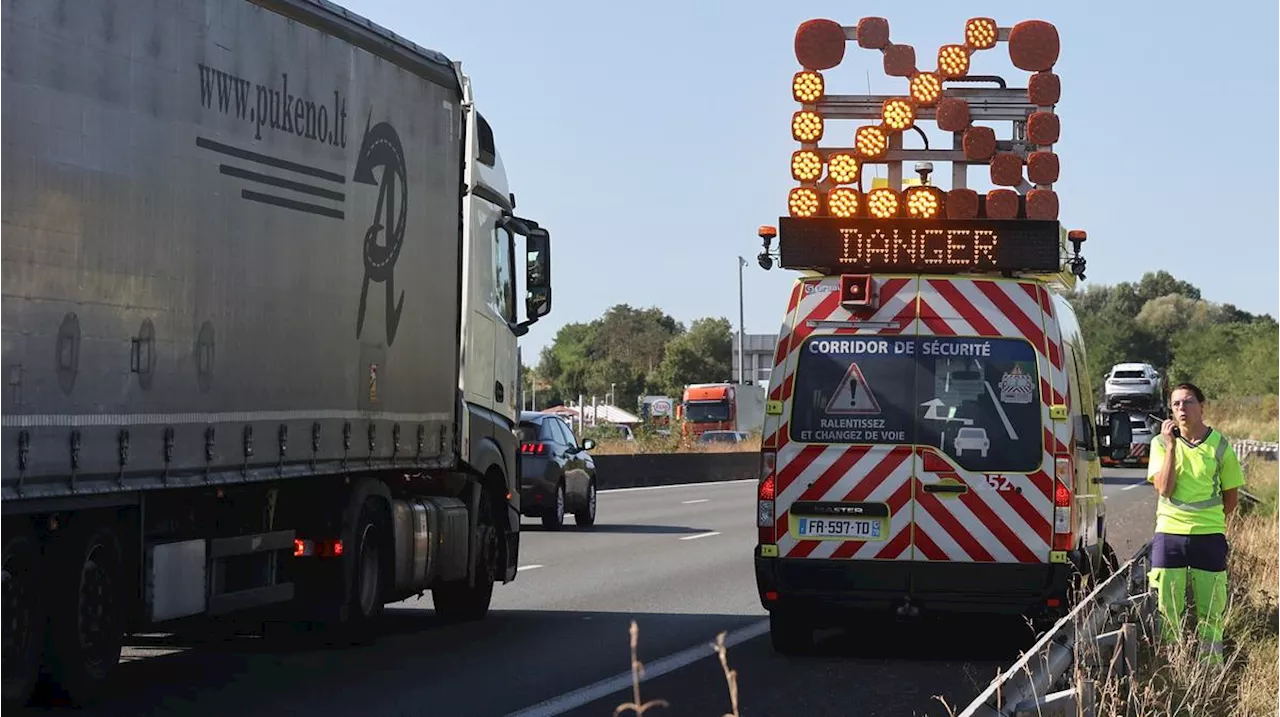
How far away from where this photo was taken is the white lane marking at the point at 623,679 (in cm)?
1062

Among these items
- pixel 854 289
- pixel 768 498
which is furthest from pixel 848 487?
pixel 854 289

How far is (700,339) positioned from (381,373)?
5870 inches

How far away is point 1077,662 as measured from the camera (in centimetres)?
855

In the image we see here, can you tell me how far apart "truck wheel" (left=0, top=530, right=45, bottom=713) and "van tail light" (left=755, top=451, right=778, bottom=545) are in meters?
4.79

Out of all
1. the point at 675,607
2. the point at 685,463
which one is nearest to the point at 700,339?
the point at 685,463

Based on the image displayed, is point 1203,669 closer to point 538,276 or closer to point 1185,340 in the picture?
point 538,276

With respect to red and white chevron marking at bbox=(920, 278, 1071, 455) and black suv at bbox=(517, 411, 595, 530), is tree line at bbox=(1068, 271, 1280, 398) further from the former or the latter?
red and white chevron marking at bbox=(920, 278, 1071, 455)

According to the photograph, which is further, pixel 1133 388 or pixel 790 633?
pixel 1133 388

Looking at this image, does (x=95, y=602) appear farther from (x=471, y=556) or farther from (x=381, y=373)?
(x=471, y=556)

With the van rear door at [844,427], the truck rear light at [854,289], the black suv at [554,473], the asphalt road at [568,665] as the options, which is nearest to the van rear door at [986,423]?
the van rear door at [844,427]

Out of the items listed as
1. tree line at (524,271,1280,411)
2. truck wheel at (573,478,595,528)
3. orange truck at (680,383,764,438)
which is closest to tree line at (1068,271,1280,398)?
tree line at (524,271,1280,411)

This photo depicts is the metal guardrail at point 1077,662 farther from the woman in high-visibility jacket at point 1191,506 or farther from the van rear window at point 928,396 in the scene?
the van rear window at point 928,396

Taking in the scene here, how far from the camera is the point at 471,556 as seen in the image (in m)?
15.4

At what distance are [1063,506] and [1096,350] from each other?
151 meters
